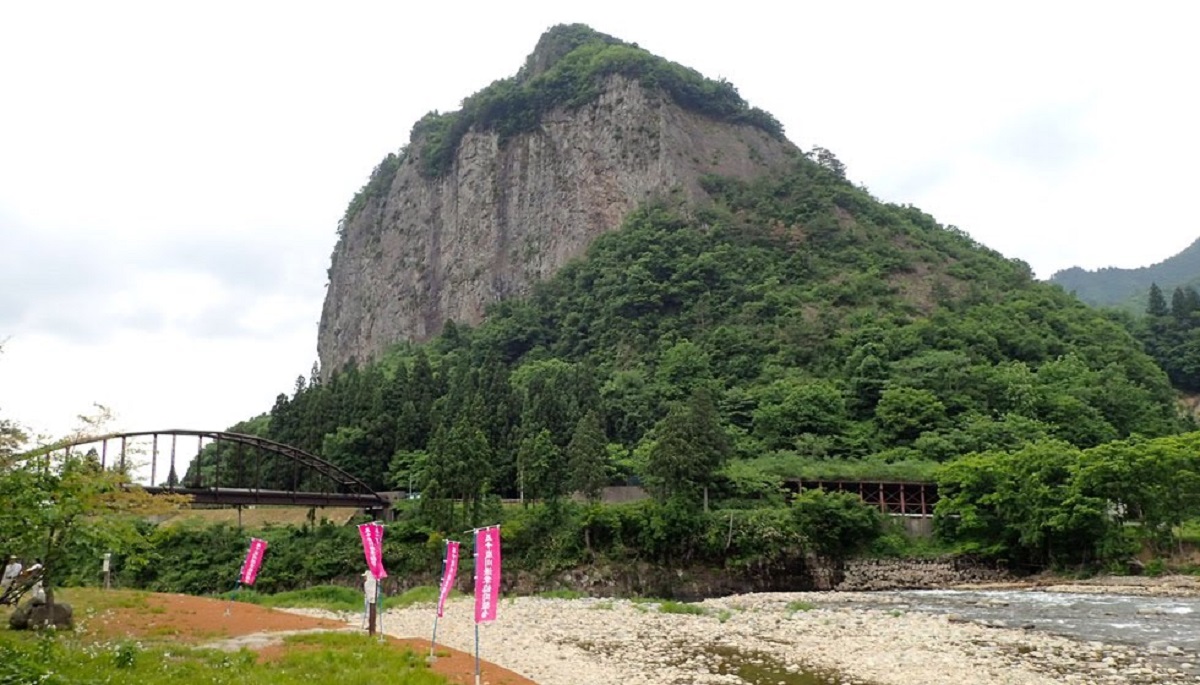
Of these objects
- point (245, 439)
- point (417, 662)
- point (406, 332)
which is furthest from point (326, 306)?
point (417, 662)

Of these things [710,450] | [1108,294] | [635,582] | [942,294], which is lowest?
[635,582]

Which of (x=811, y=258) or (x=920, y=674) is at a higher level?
(x=811, y=258)

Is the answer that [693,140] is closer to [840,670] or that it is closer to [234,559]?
[234,559]

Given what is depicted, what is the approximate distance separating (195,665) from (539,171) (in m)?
108

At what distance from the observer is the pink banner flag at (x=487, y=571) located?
49.9 ft

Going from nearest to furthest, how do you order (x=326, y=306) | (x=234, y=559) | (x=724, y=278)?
1. (x=234, y=559)
2. (x=724, y=278)
3. (x=326, y=306)

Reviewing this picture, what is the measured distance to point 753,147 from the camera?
121000 millimetres

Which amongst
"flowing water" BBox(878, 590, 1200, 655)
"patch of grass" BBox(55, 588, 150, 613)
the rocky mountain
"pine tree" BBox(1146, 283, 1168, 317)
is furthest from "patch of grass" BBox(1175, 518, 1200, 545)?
the rocky mountain

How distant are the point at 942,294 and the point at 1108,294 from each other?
4620 inches

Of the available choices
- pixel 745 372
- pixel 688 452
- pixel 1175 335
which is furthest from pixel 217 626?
pixel 1175 335

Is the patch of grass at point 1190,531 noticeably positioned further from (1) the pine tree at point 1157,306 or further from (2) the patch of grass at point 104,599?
(1) the pine tree at point 1157,306

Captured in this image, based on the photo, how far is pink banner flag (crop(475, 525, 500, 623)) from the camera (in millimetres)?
15219

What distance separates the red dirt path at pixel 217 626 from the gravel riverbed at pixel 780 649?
1.39 metres

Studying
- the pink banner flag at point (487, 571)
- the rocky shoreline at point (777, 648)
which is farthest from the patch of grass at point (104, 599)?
the pink banner flag at point (487, 571)
